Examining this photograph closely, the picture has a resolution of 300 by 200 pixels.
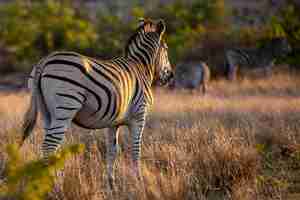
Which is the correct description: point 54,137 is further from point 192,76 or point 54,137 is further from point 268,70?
point 268,70

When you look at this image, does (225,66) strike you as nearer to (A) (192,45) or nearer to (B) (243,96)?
(A) (192,45)

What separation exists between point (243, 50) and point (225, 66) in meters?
0.91

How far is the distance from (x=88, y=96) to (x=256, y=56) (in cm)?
1617

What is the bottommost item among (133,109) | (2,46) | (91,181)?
(91,181)

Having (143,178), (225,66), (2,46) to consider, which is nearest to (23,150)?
(143,178)

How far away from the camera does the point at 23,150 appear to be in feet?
25.5

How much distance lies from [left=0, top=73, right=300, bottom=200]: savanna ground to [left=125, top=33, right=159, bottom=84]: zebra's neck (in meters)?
1.06

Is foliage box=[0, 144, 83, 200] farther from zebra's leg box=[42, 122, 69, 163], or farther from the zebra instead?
the zebra

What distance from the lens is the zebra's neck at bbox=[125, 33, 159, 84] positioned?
26.5ft

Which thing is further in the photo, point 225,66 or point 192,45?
point 192,45

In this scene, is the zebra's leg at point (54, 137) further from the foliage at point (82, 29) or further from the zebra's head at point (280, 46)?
the foliage at point (82, 29)

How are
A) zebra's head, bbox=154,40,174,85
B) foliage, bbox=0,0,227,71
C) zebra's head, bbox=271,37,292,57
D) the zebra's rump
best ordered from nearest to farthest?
the zebra's rump < zebra's head, bbox=154,40,174,85 < zebra's head, bbox=271,37,292,57 < foliage, bbox=0,0,227,71

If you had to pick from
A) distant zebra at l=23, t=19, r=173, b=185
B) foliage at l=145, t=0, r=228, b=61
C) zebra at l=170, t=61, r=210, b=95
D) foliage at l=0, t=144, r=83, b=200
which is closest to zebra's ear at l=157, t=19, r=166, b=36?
distant zebra at l=23, t=19, r=173, b=185

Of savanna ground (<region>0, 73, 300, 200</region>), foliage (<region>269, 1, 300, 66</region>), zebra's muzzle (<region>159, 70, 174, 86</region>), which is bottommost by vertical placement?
savanna ground (<region>0, 73, 300, 200</region>)
